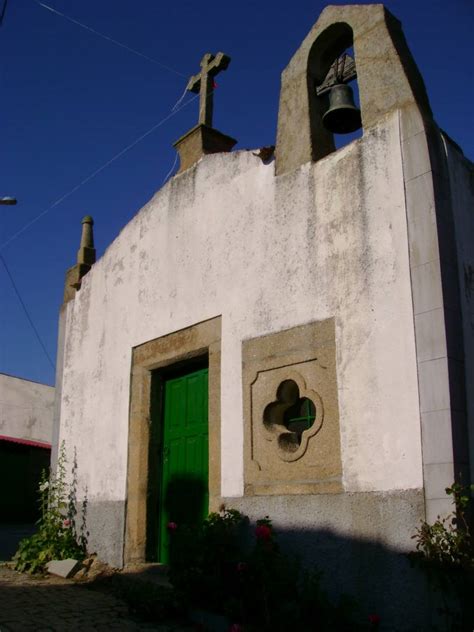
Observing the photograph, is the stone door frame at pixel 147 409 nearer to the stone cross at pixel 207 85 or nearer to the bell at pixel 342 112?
the bell at pixel 342 112

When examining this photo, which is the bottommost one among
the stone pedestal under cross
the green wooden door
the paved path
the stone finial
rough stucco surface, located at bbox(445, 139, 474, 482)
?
the paved path

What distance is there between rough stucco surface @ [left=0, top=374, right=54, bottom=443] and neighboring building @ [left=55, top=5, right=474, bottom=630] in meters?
14.3

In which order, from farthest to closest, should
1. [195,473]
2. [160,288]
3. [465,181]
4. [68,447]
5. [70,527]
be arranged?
1. [68,447]
2. [70,527]
3. [160,288]
4. [195,473]
5. [465,181]

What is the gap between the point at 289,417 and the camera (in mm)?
Result: 5602

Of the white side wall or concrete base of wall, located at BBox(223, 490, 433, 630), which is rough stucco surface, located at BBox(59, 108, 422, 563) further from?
concrete base of wall, located at BBox(223, 490, 433, 630)

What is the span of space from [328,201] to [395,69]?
115 cm

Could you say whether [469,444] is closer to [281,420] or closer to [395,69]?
[281,420]

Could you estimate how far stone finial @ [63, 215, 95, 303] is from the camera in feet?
29.9

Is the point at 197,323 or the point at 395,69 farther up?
the point at 395,69

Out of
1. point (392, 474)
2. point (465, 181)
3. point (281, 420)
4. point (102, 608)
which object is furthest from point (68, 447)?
point (465, 181)

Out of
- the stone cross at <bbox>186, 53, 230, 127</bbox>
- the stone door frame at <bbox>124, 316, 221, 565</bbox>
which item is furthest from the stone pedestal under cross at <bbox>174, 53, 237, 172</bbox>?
the stone door frame at <bbox>124, 316, 221, 565</bbox>

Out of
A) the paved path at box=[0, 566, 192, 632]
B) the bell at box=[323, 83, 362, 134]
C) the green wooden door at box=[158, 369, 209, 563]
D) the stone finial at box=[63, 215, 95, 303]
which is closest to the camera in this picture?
the paved path at box=[0, 566, 192, 632]

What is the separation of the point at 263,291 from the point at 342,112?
5.54 ft

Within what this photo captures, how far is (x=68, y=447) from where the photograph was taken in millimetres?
8398
